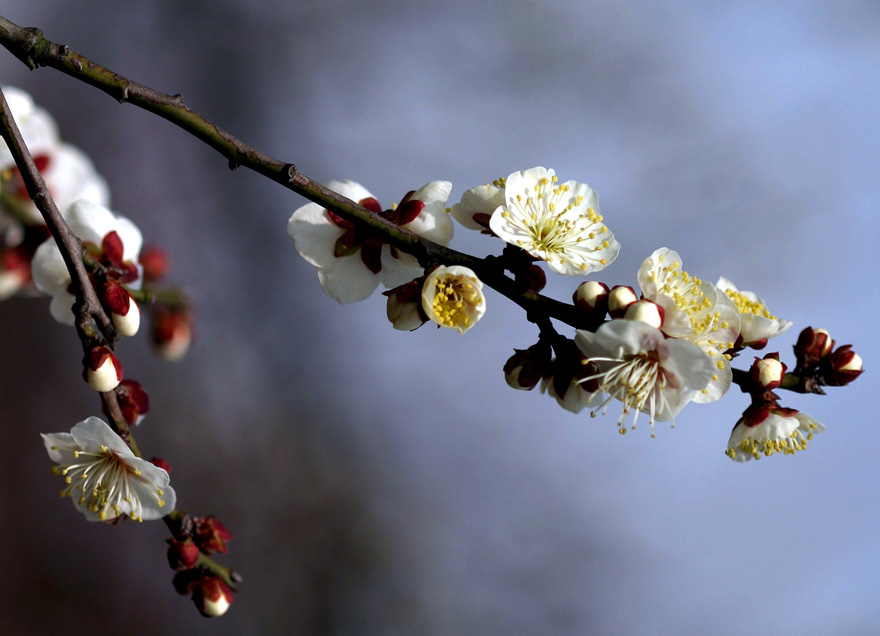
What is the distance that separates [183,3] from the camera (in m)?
1.96

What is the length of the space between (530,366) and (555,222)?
0.11m

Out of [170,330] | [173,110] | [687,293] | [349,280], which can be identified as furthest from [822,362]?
[170,330]

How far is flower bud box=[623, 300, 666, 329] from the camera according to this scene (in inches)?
16.9

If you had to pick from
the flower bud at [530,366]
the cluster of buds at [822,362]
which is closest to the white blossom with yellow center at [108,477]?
the flower bud at [530,366]

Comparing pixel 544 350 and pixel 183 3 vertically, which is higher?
pixel 183 3

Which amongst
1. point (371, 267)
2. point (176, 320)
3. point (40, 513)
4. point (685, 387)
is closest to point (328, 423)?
point (40, 513)

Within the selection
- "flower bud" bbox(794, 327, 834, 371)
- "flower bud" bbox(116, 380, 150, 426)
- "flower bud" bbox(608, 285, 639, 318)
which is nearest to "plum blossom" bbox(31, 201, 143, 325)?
"flower bud" bbox(116, 380, 150, 426)

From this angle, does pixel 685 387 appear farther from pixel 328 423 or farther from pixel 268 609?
pixel 268 609

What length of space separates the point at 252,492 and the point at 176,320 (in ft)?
4.55

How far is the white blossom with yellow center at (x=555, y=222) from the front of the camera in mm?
489

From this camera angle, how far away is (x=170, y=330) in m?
0.96

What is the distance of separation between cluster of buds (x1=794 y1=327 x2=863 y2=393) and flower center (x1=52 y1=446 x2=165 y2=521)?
53 centimetres

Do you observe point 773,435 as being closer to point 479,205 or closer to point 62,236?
point 479,205

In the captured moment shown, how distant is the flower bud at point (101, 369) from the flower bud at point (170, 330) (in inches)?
17.4
